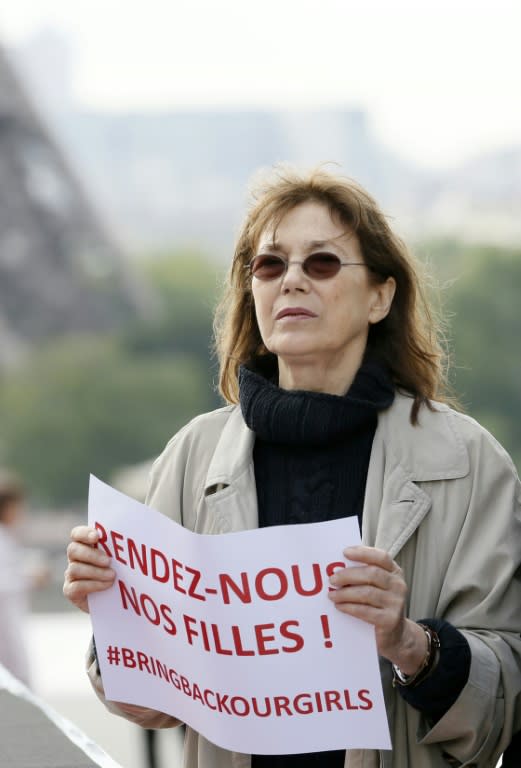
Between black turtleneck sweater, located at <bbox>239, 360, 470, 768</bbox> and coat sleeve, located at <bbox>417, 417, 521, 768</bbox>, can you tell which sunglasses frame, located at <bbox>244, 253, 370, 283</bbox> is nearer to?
black turtleneck sweater, located at <bbox>239, 360, 470, 768</bbox>

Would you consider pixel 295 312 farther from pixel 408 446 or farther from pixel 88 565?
pixel 88 565

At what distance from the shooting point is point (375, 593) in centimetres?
226

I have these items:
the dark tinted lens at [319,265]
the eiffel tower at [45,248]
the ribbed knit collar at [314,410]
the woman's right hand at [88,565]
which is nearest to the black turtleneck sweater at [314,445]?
the ribbed knit collar at [314,410]

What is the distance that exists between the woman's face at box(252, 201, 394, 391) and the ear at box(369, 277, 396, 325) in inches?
1.3

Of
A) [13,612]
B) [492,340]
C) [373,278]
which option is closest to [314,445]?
[373,278]

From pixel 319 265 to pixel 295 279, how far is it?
0.20ft

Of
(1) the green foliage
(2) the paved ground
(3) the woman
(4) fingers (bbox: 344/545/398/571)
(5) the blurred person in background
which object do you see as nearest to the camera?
(4) fingers (bbox: 344/545/398/571)

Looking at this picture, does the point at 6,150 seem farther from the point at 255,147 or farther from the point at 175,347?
the point at 255,147

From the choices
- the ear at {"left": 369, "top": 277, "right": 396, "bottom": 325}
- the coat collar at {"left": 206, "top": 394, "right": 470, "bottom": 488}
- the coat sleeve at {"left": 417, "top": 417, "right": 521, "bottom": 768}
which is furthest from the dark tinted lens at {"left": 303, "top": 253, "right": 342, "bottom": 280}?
the coat sleeve at {"left": 417, "top": 417, "right": 521, "bottom": 768}

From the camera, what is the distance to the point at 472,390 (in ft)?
186

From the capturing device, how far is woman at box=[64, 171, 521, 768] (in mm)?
2402

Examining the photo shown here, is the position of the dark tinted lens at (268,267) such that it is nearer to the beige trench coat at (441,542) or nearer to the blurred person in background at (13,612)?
the beige trench coat at (441,542)

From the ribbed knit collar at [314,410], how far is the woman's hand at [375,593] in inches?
16.5

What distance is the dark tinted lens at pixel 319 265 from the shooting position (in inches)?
105
